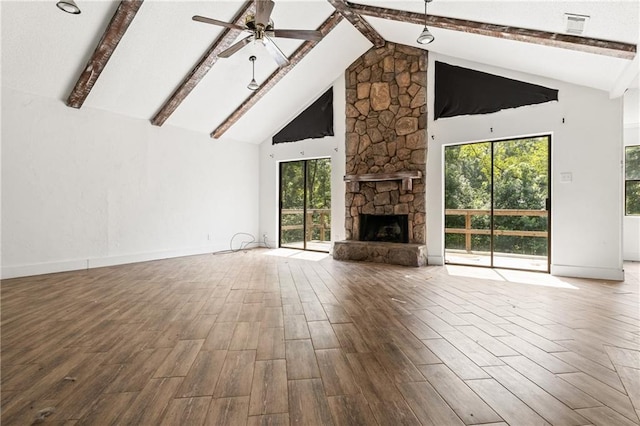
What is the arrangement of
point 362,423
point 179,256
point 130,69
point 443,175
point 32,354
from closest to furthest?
point 362,423, point 32,354, point 130,69, point 443,175, point 179,256

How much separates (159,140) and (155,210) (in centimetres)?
136

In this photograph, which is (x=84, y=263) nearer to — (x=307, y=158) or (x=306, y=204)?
(x=306, y=204)

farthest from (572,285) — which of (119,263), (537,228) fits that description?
(119,263)

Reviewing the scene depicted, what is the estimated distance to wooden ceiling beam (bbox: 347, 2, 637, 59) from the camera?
12.2ft

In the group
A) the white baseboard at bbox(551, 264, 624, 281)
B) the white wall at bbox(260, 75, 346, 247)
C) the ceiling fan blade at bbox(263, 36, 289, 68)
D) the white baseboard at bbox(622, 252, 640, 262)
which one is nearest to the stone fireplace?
the white wall at bbox(260, 75, 346, 247)

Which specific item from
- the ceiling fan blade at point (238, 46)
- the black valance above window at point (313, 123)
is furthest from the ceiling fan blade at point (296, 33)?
the black valance above window at point (313, 123)

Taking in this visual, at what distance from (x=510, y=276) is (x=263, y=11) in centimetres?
489

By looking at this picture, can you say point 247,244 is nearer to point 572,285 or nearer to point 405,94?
point 405,94

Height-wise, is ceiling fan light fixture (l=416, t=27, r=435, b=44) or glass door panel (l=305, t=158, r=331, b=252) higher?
ceiling fan light fixture (l=416, t=27, r=435, b=44)

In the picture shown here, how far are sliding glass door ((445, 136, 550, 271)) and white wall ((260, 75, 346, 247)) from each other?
217 cm

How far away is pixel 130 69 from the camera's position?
493cm

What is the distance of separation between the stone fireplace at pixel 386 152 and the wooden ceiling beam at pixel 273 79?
134 cm

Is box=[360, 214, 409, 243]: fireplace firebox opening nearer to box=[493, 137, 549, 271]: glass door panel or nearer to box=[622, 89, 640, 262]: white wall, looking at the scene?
box=[493, 137, 549, 271]: glass door panel

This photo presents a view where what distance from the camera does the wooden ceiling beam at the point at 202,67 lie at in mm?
4668
